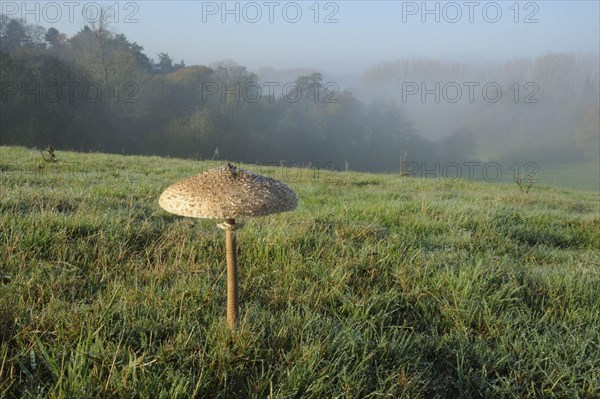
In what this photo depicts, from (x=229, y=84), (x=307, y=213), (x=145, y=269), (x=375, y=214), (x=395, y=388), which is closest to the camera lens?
(x=395, y=388)

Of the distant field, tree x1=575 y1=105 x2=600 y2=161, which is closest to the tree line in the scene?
the distant field

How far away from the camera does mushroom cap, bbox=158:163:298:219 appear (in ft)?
8.39

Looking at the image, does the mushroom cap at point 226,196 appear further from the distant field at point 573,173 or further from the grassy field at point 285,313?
the distant field at point 573,173

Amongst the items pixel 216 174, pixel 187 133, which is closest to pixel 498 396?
pixel 216 174

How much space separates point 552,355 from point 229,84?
6776cm

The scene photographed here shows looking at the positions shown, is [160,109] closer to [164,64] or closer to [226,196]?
[164,64]

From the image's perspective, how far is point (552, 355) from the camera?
3.10 m

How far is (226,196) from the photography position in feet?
8.50

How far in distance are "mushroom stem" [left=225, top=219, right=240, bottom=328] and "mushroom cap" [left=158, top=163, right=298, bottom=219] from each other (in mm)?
183

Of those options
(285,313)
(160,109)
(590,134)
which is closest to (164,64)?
(160,109)

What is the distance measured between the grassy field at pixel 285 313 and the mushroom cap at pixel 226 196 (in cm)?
75

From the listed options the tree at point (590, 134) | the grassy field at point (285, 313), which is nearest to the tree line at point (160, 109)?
the grassy field at point (285, 313)

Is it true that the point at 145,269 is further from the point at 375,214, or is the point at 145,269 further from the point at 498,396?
the point at 375,214

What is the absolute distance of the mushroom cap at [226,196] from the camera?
8.39 feet
